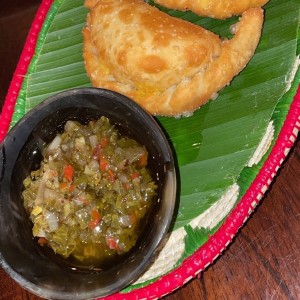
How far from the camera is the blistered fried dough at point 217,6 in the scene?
8.50 ft

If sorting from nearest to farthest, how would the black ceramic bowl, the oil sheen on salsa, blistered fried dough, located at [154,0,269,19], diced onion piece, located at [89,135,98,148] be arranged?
the black ceramic bowl < the oil sheen on salsa < diced onion piece, located at [89,135,98,148] < blistered fried dough, located at [154,0,269,19]

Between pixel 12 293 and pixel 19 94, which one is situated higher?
pixel 19 94

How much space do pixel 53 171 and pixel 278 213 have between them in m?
1.10

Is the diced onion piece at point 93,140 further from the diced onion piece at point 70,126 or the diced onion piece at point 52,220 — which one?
the diced onion piece at point 52,220

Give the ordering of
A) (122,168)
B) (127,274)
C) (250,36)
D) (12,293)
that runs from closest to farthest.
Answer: (127,274) < (122,168) < (250,36) < (12,293)

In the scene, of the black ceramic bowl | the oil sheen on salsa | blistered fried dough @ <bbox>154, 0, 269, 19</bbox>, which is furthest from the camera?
blistered fried dough @ <bbox>154, 0, 269, 19</bbox>

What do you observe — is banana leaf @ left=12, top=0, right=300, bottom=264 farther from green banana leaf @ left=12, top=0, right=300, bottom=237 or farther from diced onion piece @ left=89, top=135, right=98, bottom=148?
diced onion piece @ left=89, top=135, right=98, bottom=148

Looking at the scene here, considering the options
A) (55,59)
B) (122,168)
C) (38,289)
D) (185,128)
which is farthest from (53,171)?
(55,59)

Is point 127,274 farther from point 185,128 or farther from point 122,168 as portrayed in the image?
point 185,128

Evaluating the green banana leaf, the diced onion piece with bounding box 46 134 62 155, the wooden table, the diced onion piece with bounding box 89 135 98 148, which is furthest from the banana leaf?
the diced onion piece with bounding box 46 134 62 155

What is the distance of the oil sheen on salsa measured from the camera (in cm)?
231

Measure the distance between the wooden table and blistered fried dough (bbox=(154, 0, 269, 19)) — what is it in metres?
0.75

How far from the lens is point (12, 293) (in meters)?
2.91

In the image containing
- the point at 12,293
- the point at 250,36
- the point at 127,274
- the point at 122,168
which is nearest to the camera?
the point at 127,274
